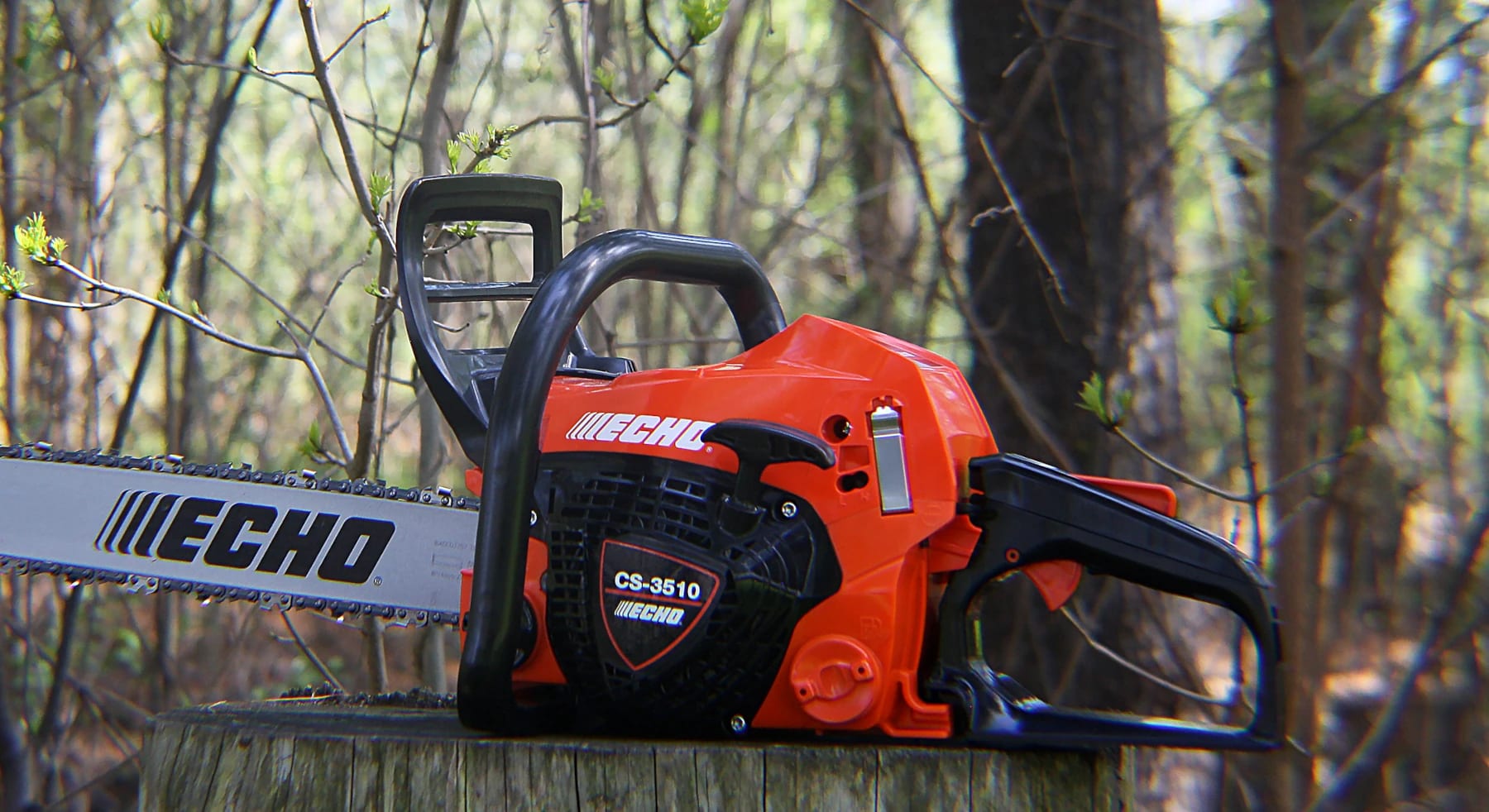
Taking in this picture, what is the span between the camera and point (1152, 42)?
10.8ft

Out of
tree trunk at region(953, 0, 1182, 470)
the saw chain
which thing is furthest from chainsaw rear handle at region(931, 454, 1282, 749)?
tree trunk at region(953, 0, 1182, 470)

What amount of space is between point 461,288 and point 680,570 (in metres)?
0.68

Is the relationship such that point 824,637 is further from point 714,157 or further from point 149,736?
point 714,157

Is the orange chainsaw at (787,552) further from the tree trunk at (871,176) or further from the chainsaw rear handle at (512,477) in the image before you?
the tree trunk at (871,176)

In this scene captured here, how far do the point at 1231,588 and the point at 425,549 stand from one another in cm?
124

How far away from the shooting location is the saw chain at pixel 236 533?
186 cm

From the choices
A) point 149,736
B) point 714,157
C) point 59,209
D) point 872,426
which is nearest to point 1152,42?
point 714,157

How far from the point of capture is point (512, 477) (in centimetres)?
139

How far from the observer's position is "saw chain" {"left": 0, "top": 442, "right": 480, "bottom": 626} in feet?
6.11

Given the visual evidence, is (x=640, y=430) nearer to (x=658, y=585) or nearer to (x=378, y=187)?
(x=658, y=585)

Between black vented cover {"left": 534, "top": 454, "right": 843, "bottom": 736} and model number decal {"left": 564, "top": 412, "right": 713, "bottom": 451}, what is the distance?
0.03 meters

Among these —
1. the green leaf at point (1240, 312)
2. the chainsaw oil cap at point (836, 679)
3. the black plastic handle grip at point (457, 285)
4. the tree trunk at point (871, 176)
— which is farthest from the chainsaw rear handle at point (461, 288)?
the tree trunk at point (871, 176)

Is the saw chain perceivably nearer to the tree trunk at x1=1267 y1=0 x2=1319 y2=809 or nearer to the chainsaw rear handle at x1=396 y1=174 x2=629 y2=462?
the chainsaw rear handle at x1=396 y1=174 x2=629 y2=462

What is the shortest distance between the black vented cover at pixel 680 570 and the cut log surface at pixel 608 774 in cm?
6
